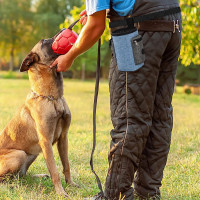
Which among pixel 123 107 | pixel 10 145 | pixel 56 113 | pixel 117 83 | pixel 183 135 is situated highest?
pixel 117 83

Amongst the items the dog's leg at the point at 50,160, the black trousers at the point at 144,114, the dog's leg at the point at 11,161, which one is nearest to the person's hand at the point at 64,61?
the black trousers at the point at 144,114

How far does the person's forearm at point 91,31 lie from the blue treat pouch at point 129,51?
0.49ft

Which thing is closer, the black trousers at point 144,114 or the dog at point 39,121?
the black trousers at point 144,114

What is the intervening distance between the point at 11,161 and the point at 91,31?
1.76m

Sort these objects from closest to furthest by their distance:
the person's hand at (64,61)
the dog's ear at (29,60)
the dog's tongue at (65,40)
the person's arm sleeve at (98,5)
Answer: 1. the person's arm sleeve at (98,5)
2. the person's hand at (64,61)
3. the dog's tongue at (65,40)
4. the dog's ear at (29,60)

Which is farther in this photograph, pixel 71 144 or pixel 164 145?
pixel 71 144

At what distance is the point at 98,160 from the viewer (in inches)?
183

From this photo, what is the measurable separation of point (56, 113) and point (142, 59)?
1.25 metres

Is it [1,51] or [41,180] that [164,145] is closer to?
[41,180]

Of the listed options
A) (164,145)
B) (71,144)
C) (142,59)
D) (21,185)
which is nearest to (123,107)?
(142,59)

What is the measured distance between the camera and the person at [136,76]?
2488 mm

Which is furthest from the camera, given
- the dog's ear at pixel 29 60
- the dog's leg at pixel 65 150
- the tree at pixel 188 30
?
the tree at pixel 188 30

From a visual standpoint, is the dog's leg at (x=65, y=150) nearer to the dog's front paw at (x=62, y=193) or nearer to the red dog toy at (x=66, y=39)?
the dog's front paw at (x=62, y=193)

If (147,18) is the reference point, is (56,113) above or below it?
below
